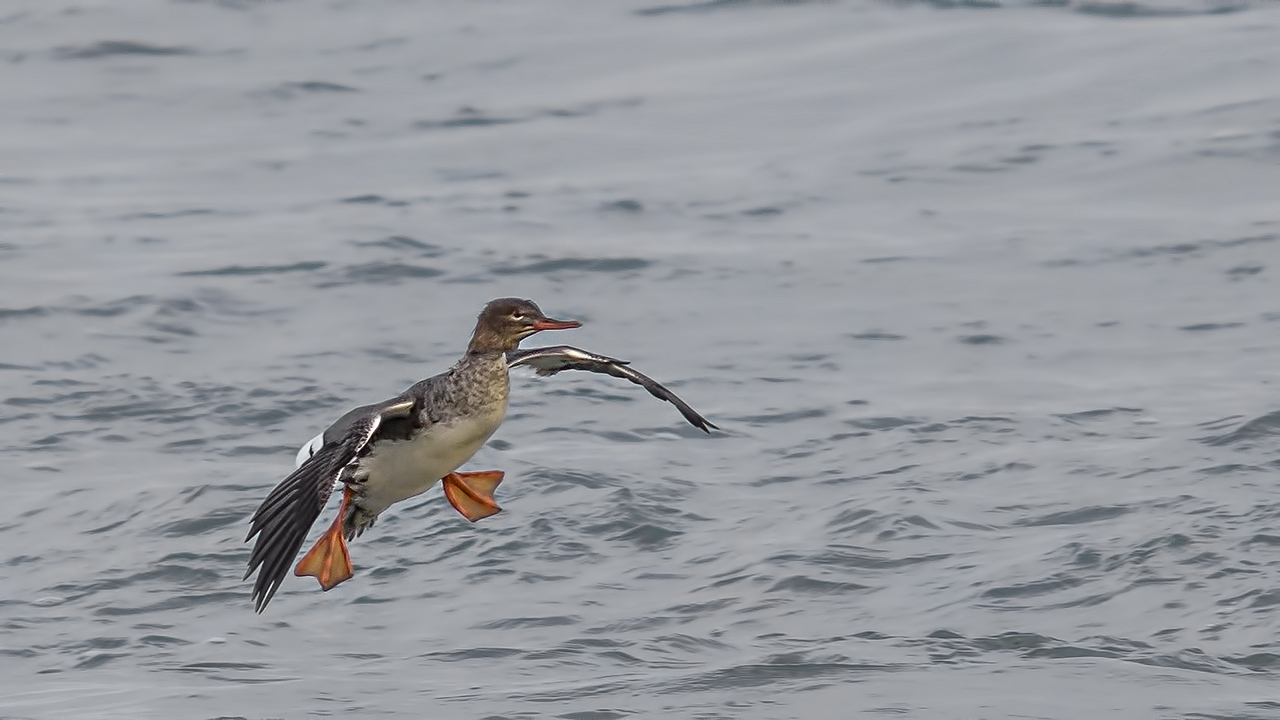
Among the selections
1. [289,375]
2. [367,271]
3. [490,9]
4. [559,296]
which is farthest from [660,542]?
[490,9]

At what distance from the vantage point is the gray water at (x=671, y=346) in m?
7.73

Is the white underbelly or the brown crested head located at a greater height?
the brown crested head

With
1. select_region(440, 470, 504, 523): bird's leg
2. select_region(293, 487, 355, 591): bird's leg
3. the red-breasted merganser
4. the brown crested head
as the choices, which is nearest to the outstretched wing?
the red-breasted merganser

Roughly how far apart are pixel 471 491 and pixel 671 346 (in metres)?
3.31

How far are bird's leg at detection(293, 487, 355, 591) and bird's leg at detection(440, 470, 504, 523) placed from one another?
103 centimetres

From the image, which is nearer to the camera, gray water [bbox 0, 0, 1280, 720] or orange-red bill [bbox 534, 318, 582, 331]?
orange-red bill [bbox 534, 318, 582, 331]

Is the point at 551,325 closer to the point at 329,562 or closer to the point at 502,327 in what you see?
the point at 502,327

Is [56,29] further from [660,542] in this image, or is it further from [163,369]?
[660,542]

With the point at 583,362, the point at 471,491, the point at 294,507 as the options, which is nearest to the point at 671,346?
the point at 471,491

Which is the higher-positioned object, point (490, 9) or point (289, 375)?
point (490, 9)

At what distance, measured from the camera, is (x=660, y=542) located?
29.4 ft

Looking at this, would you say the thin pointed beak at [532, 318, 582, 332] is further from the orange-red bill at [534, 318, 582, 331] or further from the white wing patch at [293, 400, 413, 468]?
the white wing patch at [293, 400, 413, 468]

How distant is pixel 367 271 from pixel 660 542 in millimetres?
4652

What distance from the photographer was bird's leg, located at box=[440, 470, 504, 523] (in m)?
8.30
